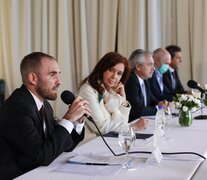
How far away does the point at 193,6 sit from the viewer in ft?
16.9

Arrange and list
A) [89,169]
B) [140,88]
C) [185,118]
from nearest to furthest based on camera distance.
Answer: [89,169], [185,118], [140,88]

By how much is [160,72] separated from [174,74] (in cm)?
51

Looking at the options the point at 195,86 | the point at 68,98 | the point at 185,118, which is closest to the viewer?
the point at 68,98

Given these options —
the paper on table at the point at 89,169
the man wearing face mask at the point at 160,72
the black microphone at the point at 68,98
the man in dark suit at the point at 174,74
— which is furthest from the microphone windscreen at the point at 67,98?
the man in dark suit at the point at 174,74

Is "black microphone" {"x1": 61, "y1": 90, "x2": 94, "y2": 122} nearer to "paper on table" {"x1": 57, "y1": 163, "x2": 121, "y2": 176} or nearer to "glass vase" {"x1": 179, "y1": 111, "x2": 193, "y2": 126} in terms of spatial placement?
"paper on table" {"x1": 57, "y1": 163, "x2": 121, "y2": 176}

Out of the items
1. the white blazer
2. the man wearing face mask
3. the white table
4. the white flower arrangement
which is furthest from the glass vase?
the man wearing face mask

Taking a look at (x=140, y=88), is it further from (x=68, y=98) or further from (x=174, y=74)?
(x=68, y=98)

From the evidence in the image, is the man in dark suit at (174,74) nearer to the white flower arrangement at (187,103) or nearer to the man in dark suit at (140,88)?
the man in dark suit at (140,88)

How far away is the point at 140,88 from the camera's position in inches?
144

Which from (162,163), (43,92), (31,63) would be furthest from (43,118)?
(162,163)

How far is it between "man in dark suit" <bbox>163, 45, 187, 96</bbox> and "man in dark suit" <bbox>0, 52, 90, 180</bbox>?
3.08 metres

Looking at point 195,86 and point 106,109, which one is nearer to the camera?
point 106,109

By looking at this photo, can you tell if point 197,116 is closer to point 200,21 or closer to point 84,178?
point 84,178

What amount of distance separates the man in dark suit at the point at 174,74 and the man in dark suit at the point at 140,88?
0.99 meters
